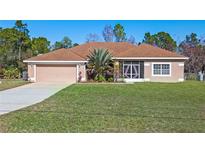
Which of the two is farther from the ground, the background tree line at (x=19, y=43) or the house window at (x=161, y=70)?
the background tree line at (x=19, y=43)

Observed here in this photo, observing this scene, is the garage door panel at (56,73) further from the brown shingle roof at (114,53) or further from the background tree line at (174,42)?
the background tree line at (174,42)

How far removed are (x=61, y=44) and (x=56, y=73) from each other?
2447cm

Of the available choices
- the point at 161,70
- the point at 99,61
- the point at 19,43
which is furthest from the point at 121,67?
the point at 19,43

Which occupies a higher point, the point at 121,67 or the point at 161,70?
the point at 121,67

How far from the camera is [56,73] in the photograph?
30609 millimetres

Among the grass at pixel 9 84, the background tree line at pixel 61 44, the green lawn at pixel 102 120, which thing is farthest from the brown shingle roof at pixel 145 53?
the green lawn at pixel 102 120

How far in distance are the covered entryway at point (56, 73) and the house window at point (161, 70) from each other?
7724 millimetres

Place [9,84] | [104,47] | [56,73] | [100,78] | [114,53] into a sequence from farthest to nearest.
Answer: [104,47] → [114,53] → [56,73] → [100,78] → [9,84]

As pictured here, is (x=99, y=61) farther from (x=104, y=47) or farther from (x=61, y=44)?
(x=61, y=44)

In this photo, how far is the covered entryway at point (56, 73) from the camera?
3056cm

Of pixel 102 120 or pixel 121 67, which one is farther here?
pixel 121 67

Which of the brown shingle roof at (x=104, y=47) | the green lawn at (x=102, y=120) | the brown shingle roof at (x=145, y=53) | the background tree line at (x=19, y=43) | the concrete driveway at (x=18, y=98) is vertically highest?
the background tree line at (x=19, y=43)
